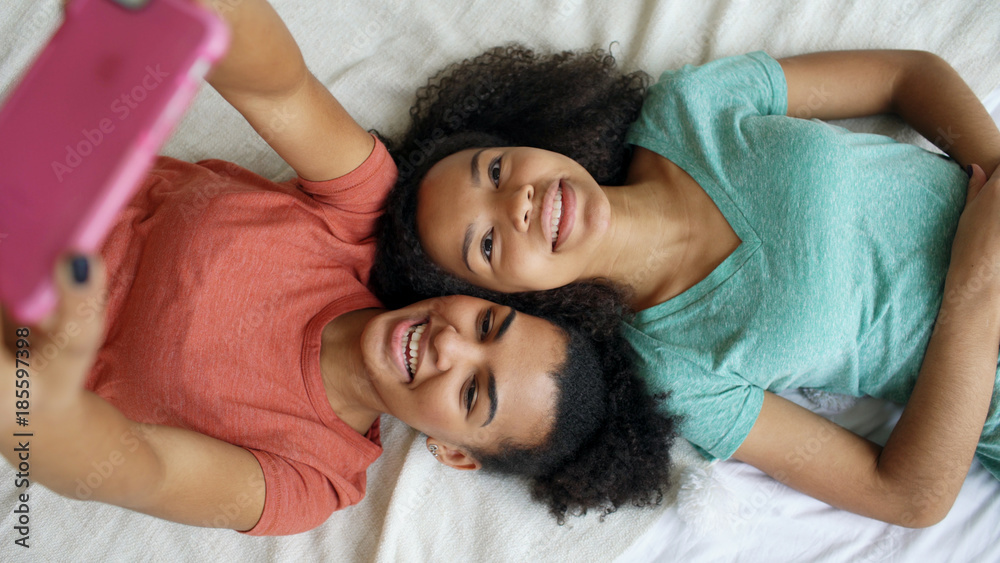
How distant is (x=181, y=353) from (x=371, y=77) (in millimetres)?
895

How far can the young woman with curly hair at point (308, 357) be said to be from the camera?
1139mm

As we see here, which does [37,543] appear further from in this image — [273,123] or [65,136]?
[65,136]

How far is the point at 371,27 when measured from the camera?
1.72 meters

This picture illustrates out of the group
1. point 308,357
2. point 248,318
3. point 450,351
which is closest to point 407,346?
point 450,351

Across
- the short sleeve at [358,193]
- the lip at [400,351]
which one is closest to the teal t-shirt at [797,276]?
the lip at [400,351]

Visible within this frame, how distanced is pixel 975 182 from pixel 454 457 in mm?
1267

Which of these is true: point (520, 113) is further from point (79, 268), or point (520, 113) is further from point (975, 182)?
point (79, 268)

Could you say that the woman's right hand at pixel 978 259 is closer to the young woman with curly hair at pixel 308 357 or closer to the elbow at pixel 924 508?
the elbow at pixel 924 508

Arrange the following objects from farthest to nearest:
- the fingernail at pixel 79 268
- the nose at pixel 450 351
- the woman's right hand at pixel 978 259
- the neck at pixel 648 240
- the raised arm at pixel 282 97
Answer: the neck at pixel 648 240 < the woman's right hand at pixel 978 259 < the nose at pixel 450 351 < the raised arm at pixel 282 97 < the fingernail at pixel 79 268

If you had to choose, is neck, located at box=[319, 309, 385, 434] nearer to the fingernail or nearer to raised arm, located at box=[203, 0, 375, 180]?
raised arm, located at box=[203, 0, 375, 180]

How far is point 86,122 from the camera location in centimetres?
56

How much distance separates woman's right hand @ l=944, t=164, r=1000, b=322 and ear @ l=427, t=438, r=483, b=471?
1.03m

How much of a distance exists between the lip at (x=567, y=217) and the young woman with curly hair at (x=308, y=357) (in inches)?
6.7

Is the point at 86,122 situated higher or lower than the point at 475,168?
higher
